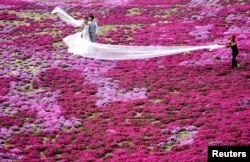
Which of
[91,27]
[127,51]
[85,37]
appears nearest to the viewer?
[127,51]

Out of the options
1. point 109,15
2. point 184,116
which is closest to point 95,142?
point 184,116

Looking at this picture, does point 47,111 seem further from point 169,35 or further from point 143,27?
point 143,27

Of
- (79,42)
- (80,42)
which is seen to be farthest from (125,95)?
(79,42)

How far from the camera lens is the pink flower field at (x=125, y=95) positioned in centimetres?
2511

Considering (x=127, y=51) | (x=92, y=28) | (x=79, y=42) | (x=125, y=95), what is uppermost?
(x=92, y=28)

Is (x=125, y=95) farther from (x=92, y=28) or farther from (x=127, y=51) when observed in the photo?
(x=92, y=28)

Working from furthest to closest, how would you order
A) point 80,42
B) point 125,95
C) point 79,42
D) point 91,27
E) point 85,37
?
point 79,42 < point 80,42 < point 85,37 < point 91,27 < point 125,95

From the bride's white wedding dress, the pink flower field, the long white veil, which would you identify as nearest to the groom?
the bride's white wedding dress

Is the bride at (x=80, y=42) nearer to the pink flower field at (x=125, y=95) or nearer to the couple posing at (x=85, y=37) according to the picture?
the couple posing at (x=85, y=37)

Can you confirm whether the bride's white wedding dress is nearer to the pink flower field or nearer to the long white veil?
the long white veil

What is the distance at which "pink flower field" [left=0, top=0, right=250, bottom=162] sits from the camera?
25109mm

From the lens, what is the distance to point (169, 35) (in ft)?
149

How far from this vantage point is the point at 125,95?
32312 millimetres

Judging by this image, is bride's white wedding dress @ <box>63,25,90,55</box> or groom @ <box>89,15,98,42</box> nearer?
groom @ <box>89,15,98,42</box>
